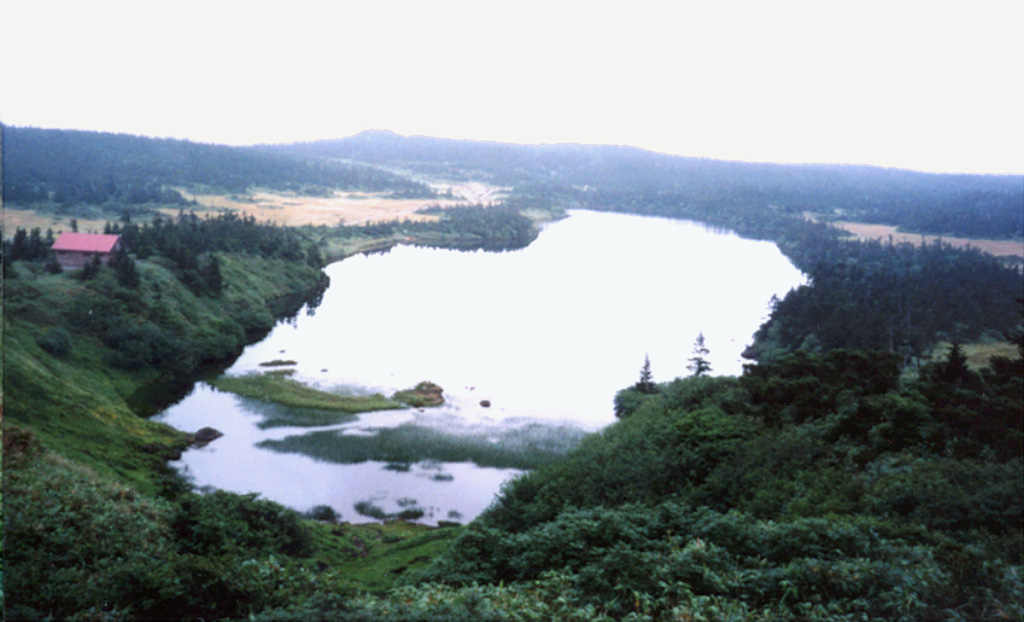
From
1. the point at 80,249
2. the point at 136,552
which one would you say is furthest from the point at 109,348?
the point at 136,552

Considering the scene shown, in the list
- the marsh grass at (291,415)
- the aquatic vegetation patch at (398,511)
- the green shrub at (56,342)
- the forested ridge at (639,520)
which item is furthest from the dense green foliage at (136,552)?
the green shrub at (56,342)

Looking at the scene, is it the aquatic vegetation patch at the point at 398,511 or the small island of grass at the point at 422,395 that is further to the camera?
the small island of grass at the point at 422,395

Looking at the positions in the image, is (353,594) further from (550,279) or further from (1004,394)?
(550,279)

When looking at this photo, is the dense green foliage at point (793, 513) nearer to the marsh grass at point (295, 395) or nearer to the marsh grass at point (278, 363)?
the marsh grass at point (295, 395)

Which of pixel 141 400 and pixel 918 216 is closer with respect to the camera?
pixel 141 400

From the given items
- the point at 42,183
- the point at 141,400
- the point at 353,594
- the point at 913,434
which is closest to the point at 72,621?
the point at 353,594

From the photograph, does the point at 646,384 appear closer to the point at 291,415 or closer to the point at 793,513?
the point at 291,415
